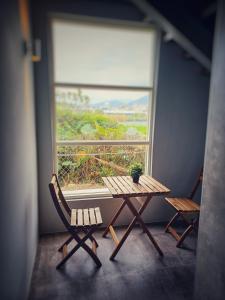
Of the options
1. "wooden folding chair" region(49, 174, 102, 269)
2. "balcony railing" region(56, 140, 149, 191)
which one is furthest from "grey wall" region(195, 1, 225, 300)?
"balcony railing" region(56, 140, 149, 191)

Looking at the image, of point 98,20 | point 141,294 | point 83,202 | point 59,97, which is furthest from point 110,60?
point 141,294

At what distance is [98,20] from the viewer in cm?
291

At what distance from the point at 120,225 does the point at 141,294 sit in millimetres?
1313

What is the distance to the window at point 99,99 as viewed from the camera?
2.94 m

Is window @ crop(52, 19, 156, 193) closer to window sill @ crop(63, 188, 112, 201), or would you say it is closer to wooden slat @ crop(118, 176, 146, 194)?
window sill @ crop(63, 188, 112, 201)

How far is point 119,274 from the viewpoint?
2.42 meters

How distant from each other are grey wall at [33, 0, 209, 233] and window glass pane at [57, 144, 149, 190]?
0.20 meters

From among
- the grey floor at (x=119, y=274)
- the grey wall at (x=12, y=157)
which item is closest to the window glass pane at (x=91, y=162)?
the grey floor at (x=119, y=274)

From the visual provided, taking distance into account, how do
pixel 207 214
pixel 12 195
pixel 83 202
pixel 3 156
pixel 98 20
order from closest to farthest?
pixel 3 156 → pixel 12 195 → pixel 207 214 → pixel 98 20 → pixel 83 202

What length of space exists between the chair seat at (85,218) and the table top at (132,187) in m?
0.35

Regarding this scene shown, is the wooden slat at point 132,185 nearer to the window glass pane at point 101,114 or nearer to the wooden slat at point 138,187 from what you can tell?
the wooden slat at point 138,187

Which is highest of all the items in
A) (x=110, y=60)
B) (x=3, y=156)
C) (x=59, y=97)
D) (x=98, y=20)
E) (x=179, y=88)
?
(x=98, y=20)

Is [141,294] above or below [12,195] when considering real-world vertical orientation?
below

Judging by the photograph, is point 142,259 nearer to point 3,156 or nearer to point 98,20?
point 3,156
